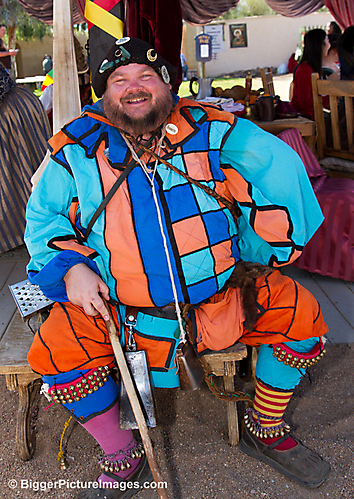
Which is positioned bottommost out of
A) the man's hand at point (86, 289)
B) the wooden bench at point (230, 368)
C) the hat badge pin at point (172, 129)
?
the wooden bench at point (230, 368)

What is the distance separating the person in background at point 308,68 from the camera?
475 cm

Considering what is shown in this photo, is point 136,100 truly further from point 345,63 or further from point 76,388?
point 345,63

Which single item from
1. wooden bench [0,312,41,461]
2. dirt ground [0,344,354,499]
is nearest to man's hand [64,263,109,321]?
wooden bench [0,312,41,461]

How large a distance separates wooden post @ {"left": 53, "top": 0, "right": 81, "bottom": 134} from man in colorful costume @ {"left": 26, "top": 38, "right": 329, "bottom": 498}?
2.00 feet

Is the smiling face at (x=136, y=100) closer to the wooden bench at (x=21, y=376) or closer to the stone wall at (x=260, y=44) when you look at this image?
the wooden bench at (x=21, y=376)

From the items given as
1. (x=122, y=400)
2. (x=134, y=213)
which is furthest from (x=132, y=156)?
(x=122, y=400)

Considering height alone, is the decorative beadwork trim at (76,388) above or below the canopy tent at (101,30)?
below

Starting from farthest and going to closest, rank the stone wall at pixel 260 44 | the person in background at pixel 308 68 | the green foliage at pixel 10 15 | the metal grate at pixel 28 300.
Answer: the stone wall at pixel 260 44 → the green foliage at pixel 10 15 → the person in background at pixel 308 68 → the metal grate at pixel 28 300

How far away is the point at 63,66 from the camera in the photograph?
2.26m

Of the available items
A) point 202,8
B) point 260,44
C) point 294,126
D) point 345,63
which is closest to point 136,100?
point 294,126

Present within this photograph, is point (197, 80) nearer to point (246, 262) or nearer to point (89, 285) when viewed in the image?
point (246, 262)

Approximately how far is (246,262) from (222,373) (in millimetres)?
471

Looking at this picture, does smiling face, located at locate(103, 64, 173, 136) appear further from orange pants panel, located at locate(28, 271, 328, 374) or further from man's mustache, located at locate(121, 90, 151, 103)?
orange pants panel, located at locate(28, 271, 328, 374)

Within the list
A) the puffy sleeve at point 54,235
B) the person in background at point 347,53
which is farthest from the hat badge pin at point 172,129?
the person in background at point 347,53
